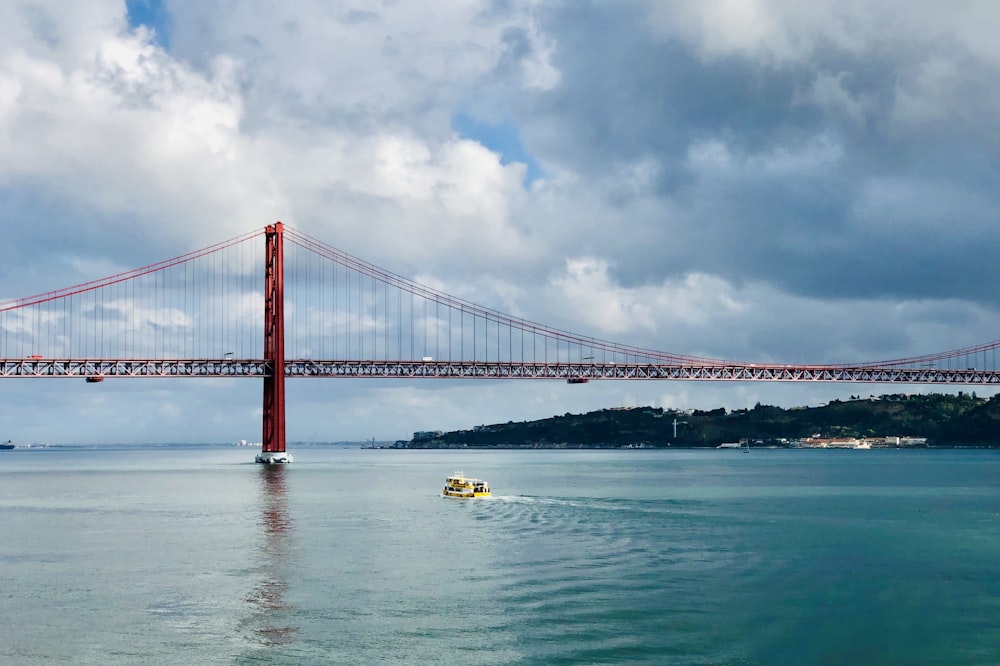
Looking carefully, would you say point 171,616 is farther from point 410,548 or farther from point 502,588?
point 410,548

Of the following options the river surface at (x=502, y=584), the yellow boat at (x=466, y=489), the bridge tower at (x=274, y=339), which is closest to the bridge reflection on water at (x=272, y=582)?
the river surface at (x=502, y=584)

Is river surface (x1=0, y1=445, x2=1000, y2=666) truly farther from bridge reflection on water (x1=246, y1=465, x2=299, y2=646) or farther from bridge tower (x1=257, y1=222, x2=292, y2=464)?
bridge tower (x1=257, y1=222, x2=292, y2=464)

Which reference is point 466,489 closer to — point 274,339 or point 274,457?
point 274,339

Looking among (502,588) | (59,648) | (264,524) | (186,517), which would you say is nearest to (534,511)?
(264,524)

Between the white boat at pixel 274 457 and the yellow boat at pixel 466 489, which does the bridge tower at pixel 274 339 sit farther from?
the yellow boat at pixel 466 489

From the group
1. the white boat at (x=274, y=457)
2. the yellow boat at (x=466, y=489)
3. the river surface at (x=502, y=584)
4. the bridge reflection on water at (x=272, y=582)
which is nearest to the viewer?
the river surface at (x=502, y=584)

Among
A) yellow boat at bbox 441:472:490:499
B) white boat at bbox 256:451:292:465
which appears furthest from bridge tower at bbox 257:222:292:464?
yellow boat at bbox 441:472:490:499
